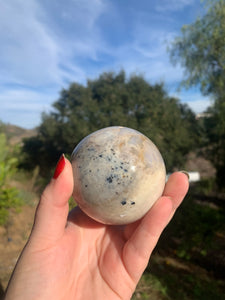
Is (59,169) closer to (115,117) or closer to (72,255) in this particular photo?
(72,255)

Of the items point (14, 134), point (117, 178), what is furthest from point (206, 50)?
point (14, 134)

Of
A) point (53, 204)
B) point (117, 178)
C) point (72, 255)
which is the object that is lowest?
point (72, 255)

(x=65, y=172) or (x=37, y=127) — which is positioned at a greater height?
(x=37, y=127)

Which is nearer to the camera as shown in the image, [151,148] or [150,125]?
[151,148]

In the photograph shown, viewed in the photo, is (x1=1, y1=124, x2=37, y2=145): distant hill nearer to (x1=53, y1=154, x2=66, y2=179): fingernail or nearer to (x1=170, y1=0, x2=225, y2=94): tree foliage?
(x1=170, y1=0, x2=225, y2=94): tree foliage

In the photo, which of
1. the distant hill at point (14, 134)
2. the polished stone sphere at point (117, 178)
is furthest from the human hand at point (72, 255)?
the distant hill at point (14, 134)

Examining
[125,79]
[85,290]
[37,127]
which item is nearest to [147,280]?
[85,290]

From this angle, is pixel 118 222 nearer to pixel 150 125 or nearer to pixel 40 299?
pixel 40 299
